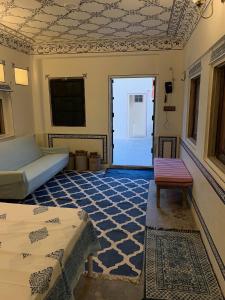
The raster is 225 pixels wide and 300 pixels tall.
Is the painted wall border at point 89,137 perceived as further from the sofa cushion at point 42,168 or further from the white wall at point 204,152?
the white wall at point 204,152

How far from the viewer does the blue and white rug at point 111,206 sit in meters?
2.28

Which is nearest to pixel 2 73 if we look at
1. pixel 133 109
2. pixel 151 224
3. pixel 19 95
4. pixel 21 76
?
pixel 19 95

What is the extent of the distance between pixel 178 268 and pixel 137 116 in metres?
7.71

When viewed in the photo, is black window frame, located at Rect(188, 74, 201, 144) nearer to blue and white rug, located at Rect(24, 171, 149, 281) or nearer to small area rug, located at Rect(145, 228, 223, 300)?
blue and white rug, located at Rect(24, 171, 149, 281)

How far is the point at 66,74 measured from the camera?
513 centimetres

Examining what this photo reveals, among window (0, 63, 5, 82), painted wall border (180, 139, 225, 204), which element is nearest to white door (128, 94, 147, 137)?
window (0, 63, 5, 82)

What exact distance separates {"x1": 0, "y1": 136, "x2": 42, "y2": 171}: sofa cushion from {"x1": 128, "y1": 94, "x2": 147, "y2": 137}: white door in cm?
520

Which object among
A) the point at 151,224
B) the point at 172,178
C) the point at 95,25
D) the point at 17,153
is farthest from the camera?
the point at 17,153

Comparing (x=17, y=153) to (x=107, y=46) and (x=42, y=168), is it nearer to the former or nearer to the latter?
(x=42, y=168)

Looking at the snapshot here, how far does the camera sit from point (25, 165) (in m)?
4.30

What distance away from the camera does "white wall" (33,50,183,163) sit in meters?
4.79

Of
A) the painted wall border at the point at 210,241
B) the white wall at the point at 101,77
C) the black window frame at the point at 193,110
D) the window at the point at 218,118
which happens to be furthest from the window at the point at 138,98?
the window at the point at 218,118

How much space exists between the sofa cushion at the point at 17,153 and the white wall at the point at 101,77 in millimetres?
768

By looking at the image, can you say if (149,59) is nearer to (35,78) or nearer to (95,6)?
(95,6)
